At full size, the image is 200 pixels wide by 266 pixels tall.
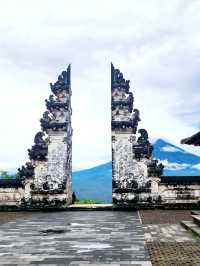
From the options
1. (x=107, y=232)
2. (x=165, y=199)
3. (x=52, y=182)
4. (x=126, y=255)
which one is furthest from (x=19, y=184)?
(x=126, y=255)

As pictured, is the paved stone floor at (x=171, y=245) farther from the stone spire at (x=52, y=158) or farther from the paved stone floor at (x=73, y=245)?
the stone spire at (x=52, y=158)

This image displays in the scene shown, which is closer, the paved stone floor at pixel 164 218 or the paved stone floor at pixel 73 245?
the paved stone floor at pixel 73 245

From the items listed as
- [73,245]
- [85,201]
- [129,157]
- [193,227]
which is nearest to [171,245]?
[73,245]

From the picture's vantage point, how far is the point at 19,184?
18.9 meters

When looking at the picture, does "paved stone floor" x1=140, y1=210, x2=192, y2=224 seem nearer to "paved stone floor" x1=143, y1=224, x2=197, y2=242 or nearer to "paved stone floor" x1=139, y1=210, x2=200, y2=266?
"paved stone floor" x1=143, y1=224, x2=197, y2=242

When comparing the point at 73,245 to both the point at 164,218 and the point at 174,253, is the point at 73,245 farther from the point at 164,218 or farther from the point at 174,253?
the point at 164,218

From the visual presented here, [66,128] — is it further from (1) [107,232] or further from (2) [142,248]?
(2) [142,248]

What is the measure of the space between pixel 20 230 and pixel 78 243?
2.82 metres

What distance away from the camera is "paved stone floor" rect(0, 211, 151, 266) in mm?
6297

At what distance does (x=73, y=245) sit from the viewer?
25.3ft

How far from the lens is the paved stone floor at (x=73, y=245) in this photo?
6297mm

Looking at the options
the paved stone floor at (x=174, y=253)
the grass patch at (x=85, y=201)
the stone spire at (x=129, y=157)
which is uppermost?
the stone spire at (x=129, y=157)

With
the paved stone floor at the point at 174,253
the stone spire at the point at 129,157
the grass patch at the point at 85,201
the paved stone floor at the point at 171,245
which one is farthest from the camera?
the grass patch at the point at 85,201

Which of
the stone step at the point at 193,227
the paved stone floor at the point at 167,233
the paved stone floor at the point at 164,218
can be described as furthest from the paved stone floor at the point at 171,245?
the paved stone floor at the point at 164,218
